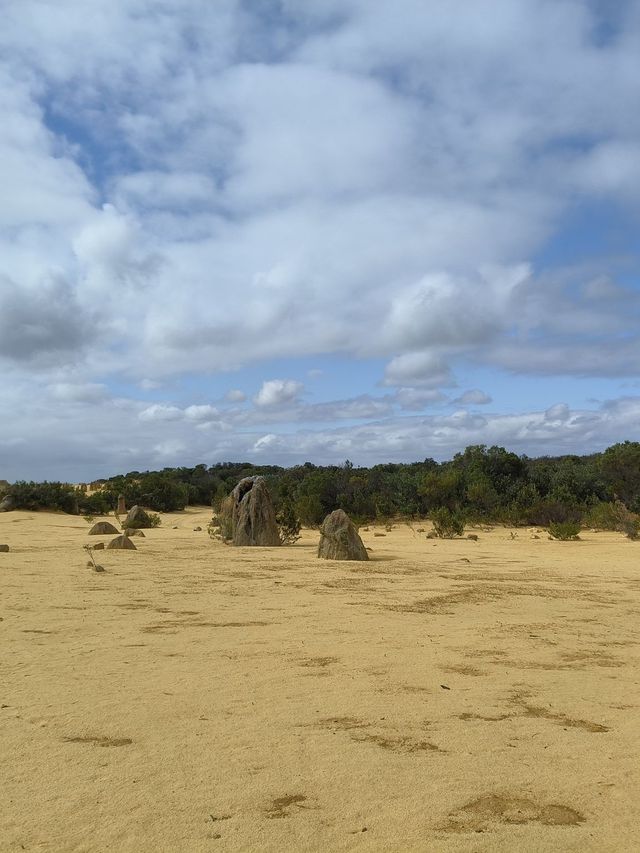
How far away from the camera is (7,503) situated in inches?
1172

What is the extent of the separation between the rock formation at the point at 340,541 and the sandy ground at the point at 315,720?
4.35 meters

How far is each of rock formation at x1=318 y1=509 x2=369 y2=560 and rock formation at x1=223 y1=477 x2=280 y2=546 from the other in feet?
9.83

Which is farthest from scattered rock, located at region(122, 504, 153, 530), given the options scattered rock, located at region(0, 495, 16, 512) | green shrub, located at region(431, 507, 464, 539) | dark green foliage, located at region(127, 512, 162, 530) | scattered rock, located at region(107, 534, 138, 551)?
green shrub, located at region(431, 507, 464, 539)

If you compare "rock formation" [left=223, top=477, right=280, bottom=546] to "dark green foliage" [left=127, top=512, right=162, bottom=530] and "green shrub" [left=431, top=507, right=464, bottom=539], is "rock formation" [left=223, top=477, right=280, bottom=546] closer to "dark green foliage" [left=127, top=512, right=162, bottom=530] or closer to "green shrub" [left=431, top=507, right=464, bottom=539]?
"green shrub" [left=431, top=507, right=464, bottom=539]

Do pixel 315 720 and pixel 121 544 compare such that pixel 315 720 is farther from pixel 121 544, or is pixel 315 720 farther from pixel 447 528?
pixel 447 528

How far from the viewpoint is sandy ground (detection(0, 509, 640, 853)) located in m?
3.15

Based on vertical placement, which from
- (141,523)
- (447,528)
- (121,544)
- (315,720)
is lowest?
(315,720)

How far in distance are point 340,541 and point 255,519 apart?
357 cm

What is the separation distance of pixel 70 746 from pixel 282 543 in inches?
547

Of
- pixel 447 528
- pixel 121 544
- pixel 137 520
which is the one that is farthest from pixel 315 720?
pixel 137 520

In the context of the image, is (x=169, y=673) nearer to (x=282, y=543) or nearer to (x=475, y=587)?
(x=475, y=587)

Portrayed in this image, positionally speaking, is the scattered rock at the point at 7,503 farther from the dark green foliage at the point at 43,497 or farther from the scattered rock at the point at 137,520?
the scattered rock at the point at 137,520

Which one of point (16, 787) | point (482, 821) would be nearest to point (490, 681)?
point (482, 821)

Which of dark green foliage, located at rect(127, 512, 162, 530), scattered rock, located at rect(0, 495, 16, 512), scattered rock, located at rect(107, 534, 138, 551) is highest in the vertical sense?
scattered rock, located at rect(0, 495, 16, 512)
